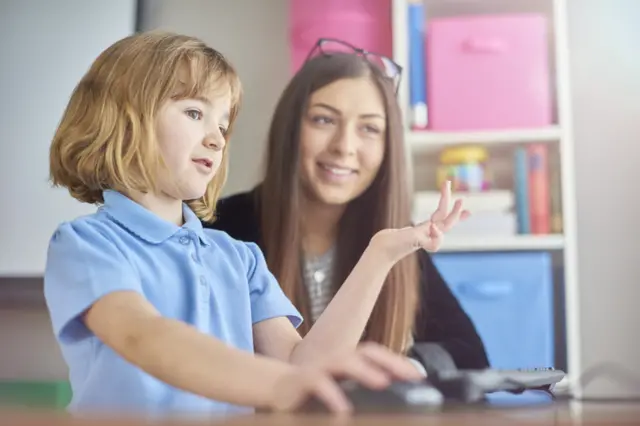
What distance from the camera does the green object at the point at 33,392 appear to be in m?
0.79

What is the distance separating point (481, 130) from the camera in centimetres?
95

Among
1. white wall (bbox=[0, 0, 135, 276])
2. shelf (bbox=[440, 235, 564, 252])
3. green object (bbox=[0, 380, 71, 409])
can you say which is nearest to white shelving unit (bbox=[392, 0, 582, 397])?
shelf (bbox=[440, 235, 564, 252])

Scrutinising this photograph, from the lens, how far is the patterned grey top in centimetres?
85

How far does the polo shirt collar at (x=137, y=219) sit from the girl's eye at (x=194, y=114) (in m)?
0.11

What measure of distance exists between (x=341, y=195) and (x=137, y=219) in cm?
26

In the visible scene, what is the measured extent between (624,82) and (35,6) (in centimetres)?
75

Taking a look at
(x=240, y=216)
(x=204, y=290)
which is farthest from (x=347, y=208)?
(x=204, y=290)

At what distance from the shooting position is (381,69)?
0.94 meters

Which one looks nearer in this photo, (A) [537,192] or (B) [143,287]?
(B) [143,287]

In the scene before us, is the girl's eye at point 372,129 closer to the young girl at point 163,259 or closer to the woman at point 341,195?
the woman at point 341,195

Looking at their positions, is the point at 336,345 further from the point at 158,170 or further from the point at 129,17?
the point at 129,17

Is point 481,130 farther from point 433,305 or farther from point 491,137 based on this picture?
point 433,305

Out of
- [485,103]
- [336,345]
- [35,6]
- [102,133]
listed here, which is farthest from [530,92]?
[35,6]

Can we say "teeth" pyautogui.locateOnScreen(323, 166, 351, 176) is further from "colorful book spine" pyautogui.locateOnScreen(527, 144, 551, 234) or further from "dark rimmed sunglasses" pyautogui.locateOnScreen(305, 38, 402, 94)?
"colorful book spine" pyautogui.locateOnScreen(527, 144, 551, 234)
